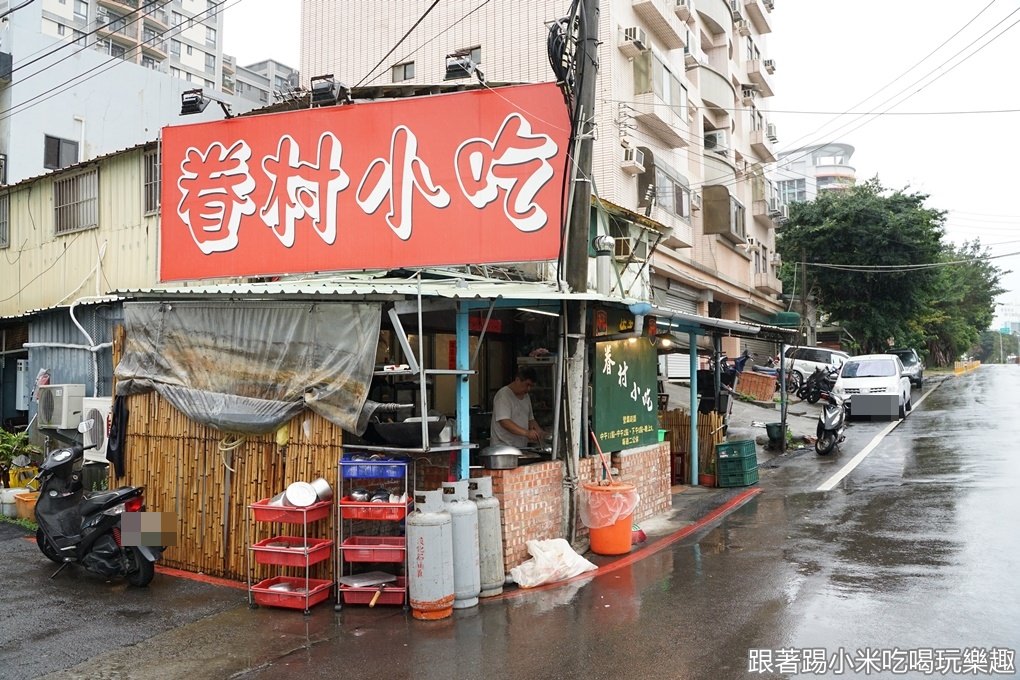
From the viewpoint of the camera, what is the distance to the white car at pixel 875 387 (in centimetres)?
2180

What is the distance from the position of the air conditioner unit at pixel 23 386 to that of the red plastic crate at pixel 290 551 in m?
7.11

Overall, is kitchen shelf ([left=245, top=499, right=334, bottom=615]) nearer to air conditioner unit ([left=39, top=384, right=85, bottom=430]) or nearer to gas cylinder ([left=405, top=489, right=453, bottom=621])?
gas cylinder ([left=405, top=489, right=453, bottom=621])

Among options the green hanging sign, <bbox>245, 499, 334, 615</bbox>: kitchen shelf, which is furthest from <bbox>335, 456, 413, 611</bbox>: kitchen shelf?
the green hanging sign

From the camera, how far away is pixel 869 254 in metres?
34.4

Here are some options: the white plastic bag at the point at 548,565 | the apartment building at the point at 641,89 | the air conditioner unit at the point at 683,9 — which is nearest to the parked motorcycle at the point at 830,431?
the apartment building at the point at 641,89

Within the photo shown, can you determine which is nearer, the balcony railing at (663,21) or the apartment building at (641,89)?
the apartment building at (641,89)

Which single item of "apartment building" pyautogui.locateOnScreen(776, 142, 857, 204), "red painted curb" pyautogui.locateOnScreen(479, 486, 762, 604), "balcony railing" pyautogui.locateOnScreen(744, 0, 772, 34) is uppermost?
"apartment building" pyautogui.locateOnScreen(776, 142, 857, 204)

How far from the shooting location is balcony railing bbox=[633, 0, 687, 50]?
70.0 ft

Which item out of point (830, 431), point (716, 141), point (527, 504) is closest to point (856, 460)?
point (830, 431)

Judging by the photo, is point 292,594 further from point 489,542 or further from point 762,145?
point 762,145

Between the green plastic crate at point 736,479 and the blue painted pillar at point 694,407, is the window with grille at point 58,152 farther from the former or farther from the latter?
the green plastic crate at point 736,479

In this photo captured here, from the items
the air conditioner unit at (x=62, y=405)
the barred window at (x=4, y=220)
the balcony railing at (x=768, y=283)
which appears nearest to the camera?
the air conditioner unit at (x=62, y=405)

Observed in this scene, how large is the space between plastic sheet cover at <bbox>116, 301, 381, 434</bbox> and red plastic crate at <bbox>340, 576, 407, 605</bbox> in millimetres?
1459

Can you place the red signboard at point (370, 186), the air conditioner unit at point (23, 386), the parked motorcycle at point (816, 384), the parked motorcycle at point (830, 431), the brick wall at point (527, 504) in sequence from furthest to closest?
the parked motorcycle at point (816, 384) → the parked motorcycle at point (830, 431) → the air conditioner unit at point (23, 386) → the red signboard at point (370, 186) → the brick wall at point (527, 504)
